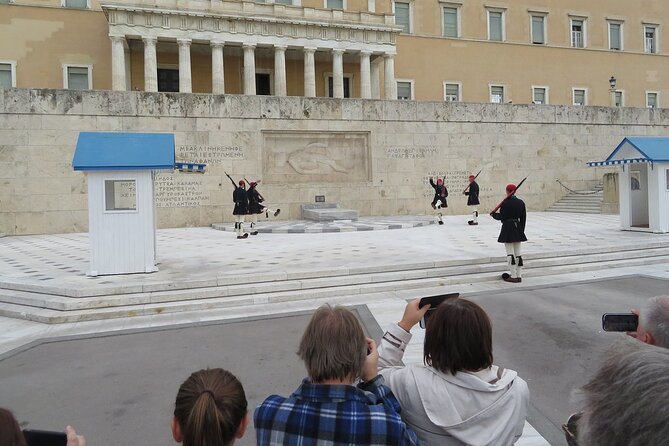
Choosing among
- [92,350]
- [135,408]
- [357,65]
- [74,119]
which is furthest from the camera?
[357,65]

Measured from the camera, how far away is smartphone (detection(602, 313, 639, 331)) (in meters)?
2.22

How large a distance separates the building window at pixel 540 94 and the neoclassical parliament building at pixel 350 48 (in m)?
0.12

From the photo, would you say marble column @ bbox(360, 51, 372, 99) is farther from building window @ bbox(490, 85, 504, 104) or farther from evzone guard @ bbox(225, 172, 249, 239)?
evzone guard @ bbox(225, 172, 249, 239)

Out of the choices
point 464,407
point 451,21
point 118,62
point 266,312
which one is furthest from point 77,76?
point 464,407

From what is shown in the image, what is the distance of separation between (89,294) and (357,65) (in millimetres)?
34554

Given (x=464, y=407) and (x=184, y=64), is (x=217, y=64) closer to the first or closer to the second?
(x=184, y=64)

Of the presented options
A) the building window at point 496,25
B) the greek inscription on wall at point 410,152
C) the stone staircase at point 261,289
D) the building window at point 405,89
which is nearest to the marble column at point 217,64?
the greek inscription on wall at point 410,152

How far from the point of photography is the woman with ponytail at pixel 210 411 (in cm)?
178

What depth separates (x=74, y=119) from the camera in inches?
744

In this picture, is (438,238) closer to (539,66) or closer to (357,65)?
(357,65)

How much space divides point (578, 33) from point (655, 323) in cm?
5126

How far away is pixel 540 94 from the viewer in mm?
43781

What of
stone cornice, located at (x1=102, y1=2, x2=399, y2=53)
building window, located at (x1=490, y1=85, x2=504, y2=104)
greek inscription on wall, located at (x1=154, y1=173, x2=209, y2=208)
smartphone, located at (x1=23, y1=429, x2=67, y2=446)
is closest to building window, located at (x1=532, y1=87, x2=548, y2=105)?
building window, located at (x1=490, y1=85, x2=504, y2=104)

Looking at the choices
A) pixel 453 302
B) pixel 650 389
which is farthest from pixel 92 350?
pixel 650 389
